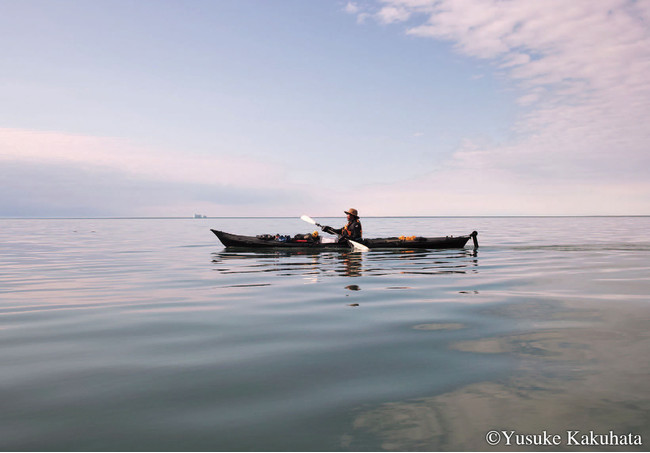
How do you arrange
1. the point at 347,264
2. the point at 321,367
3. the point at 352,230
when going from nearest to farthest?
the point at 321,367 → the point at 347,264 → the point at 352,230

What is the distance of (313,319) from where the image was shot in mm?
9562

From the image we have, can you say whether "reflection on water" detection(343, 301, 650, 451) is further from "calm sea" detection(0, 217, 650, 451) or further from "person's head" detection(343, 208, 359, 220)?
"person's head" detection(343, 208, 359, 220)

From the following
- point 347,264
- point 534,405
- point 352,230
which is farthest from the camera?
point 352,230

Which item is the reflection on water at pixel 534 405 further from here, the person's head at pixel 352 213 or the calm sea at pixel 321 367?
the person's head at pixel 352 213

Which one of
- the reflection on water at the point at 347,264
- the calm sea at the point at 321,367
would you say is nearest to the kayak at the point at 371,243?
the reflection on water at the point at 347,264

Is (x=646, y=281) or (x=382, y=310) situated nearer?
(x=382, y=310)

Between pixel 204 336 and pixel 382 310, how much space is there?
13.1 ft

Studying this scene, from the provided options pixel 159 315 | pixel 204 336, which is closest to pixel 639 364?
pixel 204 336

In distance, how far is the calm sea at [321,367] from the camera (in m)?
4.40

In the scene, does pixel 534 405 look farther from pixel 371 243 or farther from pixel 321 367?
pixel 371 243

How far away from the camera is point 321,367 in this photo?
20.7ft

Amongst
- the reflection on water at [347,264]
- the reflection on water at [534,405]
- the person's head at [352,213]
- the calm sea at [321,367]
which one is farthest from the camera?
the person's head at [352,213]

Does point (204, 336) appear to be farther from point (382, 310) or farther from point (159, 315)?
point (382, 310)

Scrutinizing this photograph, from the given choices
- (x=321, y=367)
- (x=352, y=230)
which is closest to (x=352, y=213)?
(x=352, y=230)
